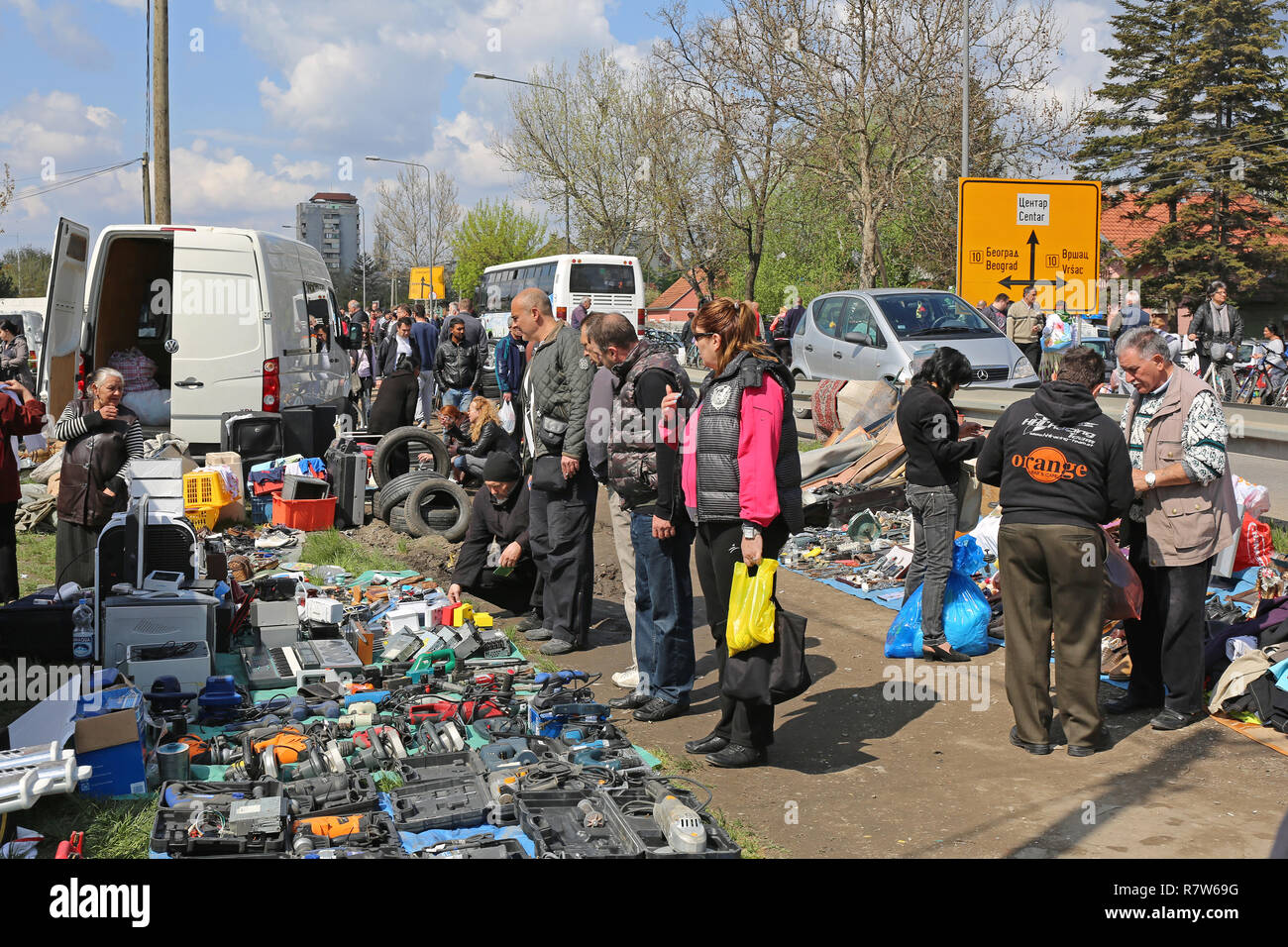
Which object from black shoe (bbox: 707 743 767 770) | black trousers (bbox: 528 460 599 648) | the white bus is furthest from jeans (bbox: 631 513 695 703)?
the white bus

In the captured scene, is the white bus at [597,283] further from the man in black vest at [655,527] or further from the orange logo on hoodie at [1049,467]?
the orange logo on hoodie at [1049,467]

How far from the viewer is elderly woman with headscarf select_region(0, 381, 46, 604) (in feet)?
24.5

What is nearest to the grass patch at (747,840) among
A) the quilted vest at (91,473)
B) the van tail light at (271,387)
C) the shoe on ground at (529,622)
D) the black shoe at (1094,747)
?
the black shoe at (1094,747)

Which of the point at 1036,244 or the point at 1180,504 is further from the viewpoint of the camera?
the point at 1036,244

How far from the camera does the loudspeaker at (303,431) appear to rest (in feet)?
38.0

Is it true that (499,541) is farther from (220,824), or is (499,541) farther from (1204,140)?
(1204,140)

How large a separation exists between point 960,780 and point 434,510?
6.55 metres

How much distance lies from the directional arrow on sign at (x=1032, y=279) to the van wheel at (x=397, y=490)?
20.9ft

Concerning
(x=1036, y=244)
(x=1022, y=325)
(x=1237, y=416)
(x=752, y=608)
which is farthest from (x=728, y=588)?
(x=1022, y=325)

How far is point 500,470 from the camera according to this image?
7.68 meters

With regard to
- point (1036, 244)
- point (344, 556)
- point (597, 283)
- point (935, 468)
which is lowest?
point (344, 556)

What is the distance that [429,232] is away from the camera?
48.6 meters

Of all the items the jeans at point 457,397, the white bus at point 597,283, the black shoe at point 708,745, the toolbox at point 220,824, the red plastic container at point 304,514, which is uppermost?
the white bus at point 597,283
